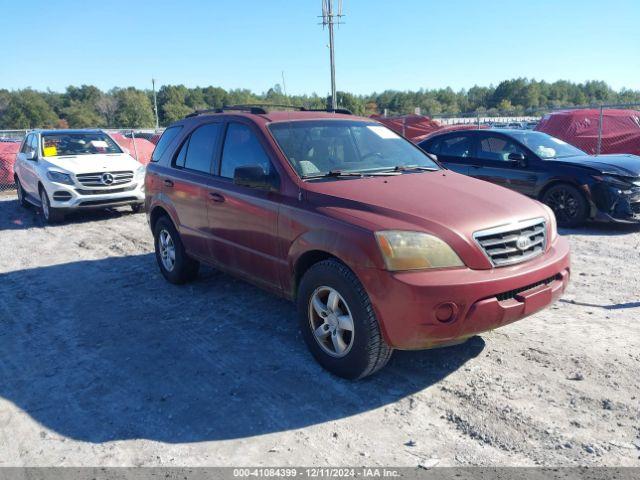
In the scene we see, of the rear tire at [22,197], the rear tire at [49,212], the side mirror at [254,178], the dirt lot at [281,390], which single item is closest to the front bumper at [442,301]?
the dirt lot at [281,390]

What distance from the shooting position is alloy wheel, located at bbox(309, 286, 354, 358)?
3.48 metres

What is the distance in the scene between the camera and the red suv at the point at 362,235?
3.15 metres

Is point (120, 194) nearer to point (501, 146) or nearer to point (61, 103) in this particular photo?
point (501, 146)

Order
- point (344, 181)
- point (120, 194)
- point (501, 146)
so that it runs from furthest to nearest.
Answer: point (120, 194) < point (501, 146) < point (344, 181)

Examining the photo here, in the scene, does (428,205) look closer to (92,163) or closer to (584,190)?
(584,190)

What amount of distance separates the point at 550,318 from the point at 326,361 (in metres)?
2.15

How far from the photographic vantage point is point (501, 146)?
29.2ft

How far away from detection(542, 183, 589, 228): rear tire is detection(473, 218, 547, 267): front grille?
4.79 m

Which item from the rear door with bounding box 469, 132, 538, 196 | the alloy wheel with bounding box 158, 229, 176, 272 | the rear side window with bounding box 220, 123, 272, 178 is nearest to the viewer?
the rear side window with bounding box 220, 123, 272, 178

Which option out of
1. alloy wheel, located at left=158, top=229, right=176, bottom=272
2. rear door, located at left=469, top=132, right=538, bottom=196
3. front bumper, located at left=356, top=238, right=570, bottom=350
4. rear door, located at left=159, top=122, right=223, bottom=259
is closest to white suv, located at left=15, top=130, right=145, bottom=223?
alloy wheel, located at left=158, top=229, right=176, bottom=272

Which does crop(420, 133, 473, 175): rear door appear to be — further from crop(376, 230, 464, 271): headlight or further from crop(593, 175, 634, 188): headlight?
crop(376, 230, 464, 271): headlight

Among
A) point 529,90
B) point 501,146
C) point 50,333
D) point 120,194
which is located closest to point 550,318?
point 50,333

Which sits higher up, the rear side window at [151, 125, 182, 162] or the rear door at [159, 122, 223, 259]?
the rear side window at [151, 125, 182, 162]

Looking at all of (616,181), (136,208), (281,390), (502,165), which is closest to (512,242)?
(281,390)
